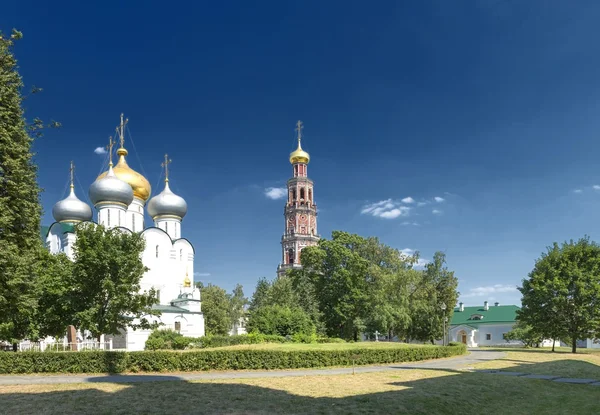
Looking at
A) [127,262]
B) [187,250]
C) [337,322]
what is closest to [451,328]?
[337,322]

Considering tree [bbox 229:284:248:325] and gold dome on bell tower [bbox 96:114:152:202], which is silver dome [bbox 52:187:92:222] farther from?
tree [bbox 229:284:248:325]

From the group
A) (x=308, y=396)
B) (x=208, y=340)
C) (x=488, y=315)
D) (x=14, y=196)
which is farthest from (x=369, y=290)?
(x=14, y=196)

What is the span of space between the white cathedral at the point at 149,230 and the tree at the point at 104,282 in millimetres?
16970

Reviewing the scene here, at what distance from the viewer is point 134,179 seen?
183 feet

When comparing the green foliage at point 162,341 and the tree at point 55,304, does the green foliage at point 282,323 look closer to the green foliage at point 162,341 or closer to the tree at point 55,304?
the green foliage at point 162,341

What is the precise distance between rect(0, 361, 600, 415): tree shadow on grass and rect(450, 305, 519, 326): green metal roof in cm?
5352

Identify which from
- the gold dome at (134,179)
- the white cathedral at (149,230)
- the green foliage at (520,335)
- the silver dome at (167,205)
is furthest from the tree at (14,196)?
the green foliage at (520,335)

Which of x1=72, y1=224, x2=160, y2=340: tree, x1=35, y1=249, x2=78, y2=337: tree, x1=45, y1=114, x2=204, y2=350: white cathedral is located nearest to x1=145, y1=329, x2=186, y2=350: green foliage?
x1=45, y1=114, x2=204, y2=350: white cathedral

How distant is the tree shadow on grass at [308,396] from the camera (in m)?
11.9

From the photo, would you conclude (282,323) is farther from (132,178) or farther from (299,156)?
(299,156)

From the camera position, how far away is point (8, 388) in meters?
14.9

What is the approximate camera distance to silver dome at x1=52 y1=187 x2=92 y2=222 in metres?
50.9

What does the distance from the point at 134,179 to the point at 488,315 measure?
5299cm

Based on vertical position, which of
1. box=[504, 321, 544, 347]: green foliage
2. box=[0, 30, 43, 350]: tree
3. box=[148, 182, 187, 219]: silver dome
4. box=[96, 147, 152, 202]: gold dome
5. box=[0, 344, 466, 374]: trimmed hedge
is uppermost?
box=[96, 147, 152, 202]: gold dome
